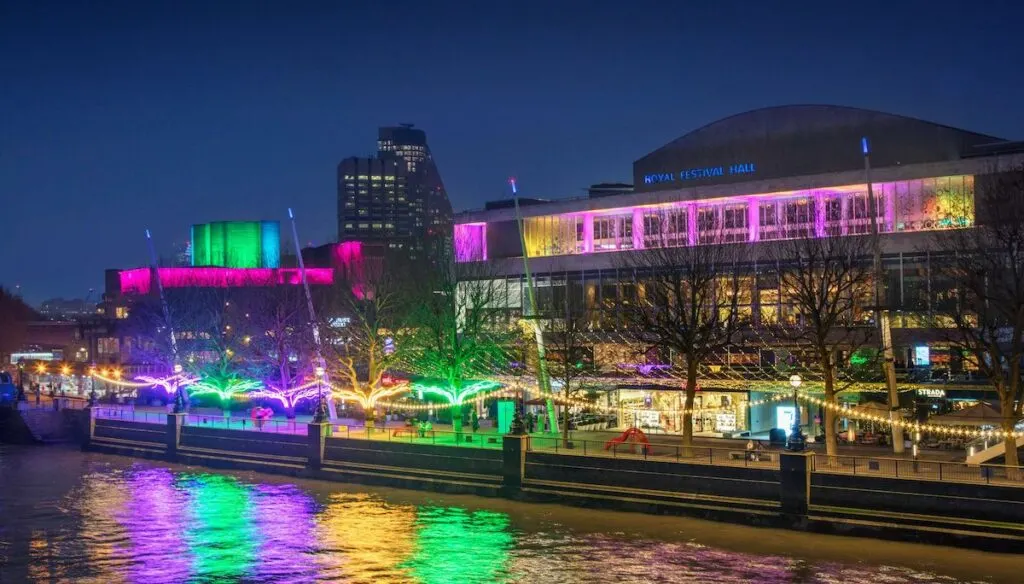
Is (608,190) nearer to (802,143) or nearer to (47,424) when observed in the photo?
(802,143)

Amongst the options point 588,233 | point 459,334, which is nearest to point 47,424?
point 459,334

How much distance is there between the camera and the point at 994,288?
4516 cm

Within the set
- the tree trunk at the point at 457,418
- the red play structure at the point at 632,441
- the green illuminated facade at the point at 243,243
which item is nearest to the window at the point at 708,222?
the red play structure at the point at 632,441

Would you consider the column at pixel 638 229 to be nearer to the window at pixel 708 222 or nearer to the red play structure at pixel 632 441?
the window at pixel 708 222

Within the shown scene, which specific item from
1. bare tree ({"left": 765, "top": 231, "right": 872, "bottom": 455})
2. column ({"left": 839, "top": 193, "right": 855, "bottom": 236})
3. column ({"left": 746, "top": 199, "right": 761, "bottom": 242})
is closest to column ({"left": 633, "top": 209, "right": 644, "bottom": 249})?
column ({"left": 746, "top": 199, "right": 761, "bottom": 242})

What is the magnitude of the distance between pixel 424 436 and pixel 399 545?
597 inches

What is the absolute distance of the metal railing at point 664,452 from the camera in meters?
43.7

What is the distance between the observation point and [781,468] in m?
41.2

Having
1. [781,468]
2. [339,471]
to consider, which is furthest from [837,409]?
[339,471]

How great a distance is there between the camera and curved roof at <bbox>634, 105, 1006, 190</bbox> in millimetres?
62312

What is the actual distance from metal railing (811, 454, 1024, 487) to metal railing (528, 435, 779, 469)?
2196 mm

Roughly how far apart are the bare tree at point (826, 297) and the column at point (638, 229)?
9.85 m

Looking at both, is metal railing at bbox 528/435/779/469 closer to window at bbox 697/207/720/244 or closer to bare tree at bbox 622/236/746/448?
bare tree at bbox 622/236/746/448

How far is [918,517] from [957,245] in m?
20.9
